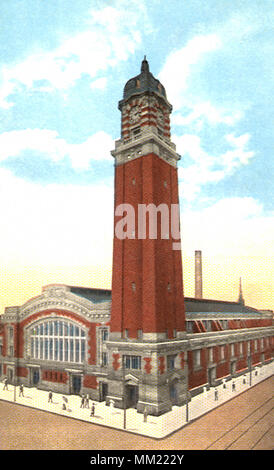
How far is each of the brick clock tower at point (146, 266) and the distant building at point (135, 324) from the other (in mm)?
107

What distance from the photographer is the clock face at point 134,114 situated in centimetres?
4181

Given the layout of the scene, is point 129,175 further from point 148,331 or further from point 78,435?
point 78,435

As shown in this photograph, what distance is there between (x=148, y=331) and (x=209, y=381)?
17.0m

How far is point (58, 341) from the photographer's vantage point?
46.0 metres

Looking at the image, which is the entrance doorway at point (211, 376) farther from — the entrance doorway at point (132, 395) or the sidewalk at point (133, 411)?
the entrance doorway at point (132, 395)

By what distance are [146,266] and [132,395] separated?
13.8 metres

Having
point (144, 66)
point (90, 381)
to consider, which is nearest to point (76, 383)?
point (90, 381)

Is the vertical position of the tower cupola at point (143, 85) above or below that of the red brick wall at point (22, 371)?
above

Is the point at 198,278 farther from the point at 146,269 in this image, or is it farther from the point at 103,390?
the point at 146,269

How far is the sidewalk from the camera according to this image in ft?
97.9

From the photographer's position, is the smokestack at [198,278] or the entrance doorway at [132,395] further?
the smokestack at [198,278]

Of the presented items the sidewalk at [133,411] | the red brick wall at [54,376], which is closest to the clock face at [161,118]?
the sidewalk at [133,411]

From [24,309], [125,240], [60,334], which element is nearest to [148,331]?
[125,240]

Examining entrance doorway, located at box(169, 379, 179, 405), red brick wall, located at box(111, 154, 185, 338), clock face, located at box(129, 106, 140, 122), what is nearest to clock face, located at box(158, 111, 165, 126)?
clock face, located at box(129, 106, 140, 122)
